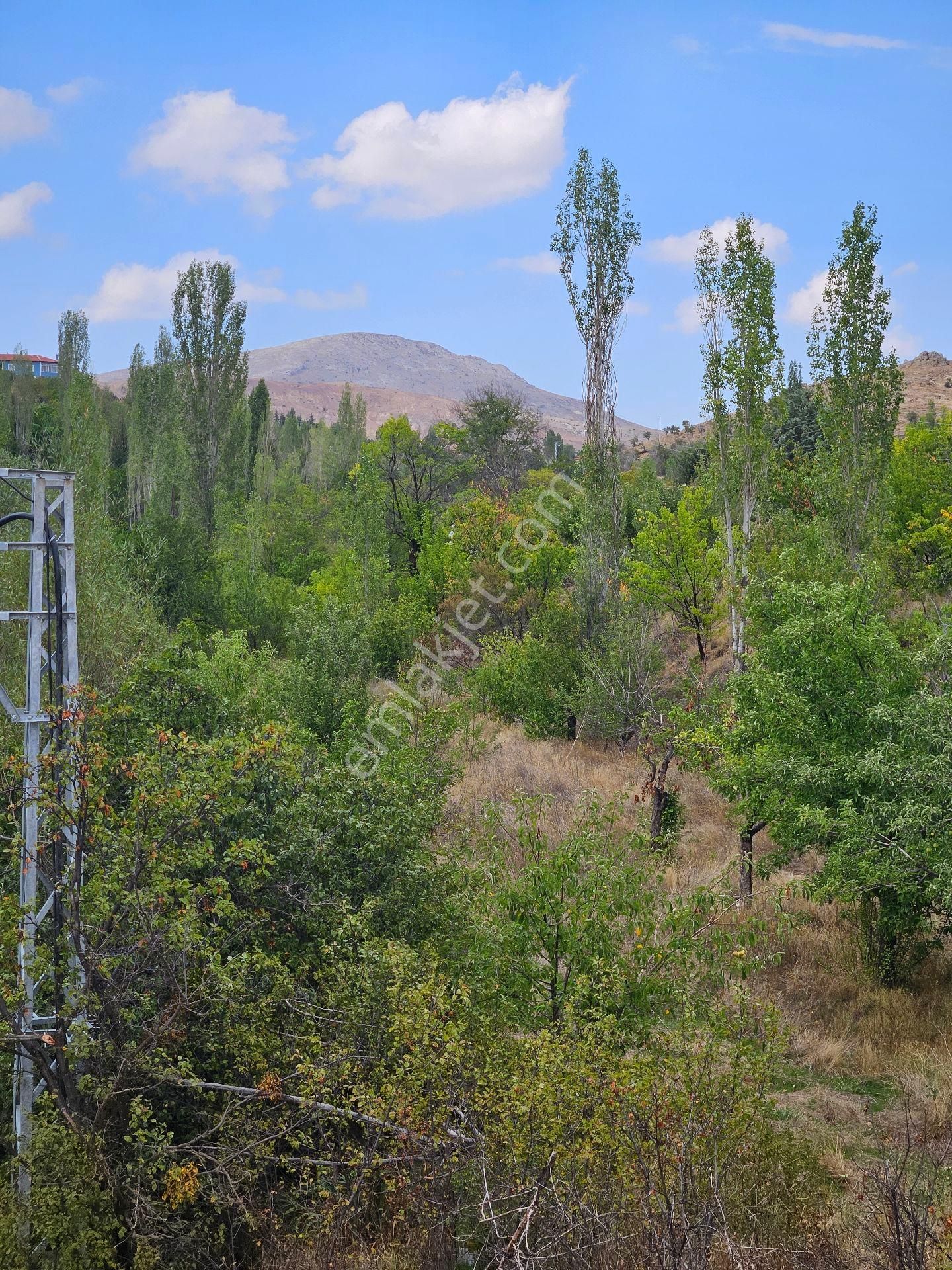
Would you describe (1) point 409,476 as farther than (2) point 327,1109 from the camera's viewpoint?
Yes

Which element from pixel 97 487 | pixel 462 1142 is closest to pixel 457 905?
pixel 462 1142

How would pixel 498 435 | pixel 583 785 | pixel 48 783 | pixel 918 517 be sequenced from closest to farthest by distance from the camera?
pixel 48 783
pixel 583 785
pixel 918 517
pixel 498 435

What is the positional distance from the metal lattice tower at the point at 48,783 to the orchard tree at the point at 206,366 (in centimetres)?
3365

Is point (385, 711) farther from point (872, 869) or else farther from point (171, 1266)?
point (171, 1266)

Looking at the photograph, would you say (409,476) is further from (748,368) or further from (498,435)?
(748,368)

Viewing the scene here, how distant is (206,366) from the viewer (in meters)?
41.1

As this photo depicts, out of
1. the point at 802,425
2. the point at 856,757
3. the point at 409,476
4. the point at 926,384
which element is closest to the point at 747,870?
the point at 856,757

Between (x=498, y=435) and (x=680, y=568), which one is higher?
(x=498, y=435)

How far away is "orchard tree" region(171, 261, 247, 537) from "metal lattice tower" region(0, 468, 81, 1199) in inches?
1325

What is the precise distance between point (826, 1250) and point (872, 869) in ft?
14.4

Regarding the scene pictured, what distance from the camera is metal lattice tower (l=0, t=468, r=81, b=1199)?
22.0 feet

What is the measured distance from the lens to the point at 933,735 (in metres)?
9.00

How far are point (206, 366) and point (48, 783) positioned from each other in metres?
37.4

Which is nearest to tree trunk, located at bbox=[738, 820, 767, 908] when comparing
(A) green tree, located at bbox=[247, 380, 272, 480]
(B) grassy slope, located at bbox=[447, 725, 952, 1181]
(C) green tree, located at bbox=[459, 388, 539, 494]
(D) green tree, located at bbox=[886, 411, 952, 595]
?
(B) grassy slope, located at bbox=[447, 725, 952, 1181]
